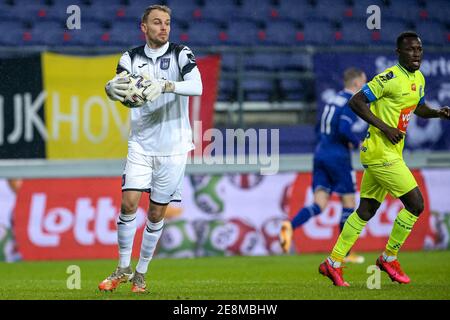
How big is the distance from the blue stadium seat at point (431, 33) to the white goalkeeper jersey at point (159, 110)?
870cm

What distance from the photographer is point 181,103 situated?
8.90 meters

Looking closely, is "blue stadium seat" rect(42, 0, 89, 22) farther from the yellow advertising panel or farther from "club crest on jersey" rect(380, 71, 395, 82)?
"club crest on jersey" rect(380, 71, 395, 82)

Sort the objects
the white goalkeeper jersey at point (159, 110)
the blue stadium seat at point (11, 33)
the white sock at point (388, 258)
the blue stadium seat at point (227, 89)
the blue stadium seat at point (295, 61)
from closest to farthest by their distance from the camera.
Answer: the white goalkeeper jersey at point (159, 110), the white sock at point (388, 258), the blue stadium seat at point (227, 89), the blue stadium seat at point (295, 61), the blue stadium seat at point (11, 33)

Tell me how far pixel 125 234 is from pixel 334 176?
4.48 meters

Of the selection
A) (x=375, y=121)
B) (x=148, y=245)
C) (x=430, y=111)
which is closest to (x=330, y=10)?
(x=430, y=111)

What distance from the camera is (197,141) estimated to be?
1405 centimetres

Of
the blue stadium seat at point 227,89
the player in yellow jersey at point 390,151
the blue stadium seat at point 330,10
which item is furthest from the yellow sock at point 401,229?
the blue stadium seat at point 330,10

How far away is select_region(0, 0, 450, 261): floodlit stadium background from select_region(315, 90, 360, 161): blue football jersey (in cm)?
156

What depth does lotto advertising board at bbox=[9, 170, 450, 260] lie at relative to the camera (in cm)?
1386

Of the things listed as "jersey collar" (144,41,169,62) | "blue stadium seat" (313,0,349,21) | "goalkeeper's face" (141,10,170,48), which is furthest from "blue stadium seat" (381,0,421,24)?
"goalkeeper's face" (141,10,170,48)

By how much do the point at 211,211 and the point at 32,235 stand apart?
241 cm

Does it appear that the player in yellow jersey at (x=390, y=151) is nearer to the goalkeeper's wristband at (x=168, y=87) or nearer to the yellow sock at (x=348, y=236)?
the yellow sock at (x=348, y=236)

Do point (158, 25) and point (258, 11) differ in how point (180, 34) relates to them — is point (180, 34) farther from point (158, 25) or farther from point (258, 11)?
point (158, 25)

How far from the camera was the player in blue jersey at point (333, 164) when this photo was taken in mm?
12500
